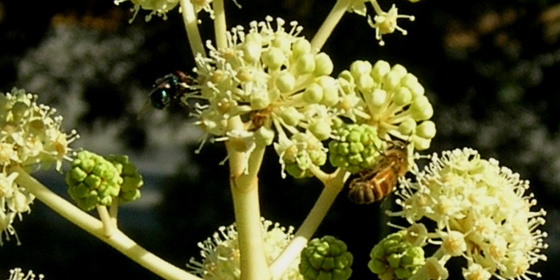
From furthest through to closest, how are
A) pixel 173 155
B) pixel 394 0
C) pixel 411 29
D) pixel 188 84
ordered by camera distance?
pixel 173 155
pixel 411 29
pixel 394 0
pixel 188 84

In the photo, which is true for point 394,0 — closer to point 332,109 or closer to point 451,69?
point 451,69

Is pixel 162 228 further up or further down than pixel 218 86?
further up

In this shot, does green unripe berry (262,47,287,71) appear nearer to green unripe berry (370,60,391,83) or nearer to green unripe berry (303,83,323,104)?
green unripe berry (303,83,323,104)

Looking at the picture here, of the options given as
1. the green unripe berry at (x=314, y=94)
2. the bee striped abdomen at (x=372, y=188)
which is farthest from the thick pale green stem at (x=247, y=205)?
the bee striped abdomen at (x=372, y=188)

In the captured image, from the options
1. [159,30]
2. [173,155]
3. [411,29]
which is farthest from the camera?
[173,155]

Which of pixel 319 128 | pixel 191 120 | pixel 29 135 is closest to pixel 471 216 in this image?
pixel 319 128

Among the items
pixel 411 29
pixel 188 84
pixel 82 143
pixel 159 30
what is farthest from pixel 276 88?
pixel 82 143

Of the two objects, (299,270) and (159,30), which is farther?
(159,30)

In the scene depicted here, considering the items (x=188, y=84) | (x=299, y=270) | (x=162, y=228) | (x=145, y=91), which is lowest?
(x=299, y=270)
